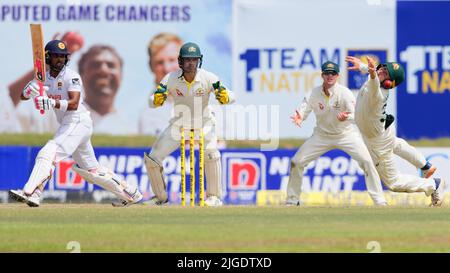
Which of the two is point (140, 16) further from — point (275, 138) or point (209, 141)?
point (209, 141)

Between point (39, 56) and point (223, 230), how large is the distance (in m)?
4.04

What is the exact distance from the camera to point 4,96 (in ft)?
86.5

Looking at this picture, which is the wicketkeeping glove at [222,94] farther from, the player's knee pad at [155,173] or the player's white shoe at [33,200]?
the player's white shoe at [33,200]

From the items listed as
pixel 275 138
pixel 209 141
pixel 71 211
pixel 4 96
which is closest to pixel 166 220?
pixel 71 211

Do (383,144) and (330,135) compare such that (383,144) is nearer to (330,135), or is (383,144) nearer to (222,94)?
(330,135)

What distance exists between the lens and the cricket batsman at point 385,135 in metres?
17.8

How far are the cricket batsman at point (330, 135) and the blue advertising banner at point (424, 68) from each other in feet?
21.2

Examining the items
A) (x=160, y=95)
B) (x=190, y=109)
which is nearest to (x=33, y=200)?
(x=160, y=95)

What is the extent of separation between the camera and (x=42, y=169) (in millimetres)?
16500

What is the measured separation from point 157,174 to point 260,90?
756 cm

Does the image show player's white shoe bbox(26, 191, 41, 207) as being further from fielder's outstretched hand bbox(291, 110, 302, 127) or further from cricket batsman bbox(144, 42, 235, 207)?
fielder's outstretched hand bbox(291, 110, 302, 127)

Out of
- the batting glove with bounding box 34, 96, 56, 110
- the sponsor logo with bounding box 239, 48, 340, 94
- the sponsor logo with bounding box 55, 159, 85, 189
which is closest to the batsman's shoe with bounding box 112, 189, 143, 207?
the batting glove with bounding box 34, 96, 56, 110

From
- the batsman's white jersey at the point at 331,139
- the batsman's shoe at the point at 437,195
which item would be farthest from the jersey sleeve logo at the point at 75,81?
the batsman's shoe at the point at 437,195

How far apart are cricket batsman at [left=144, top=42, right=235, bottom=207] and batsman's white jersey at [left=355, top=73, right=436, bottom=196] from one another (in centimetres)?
157
